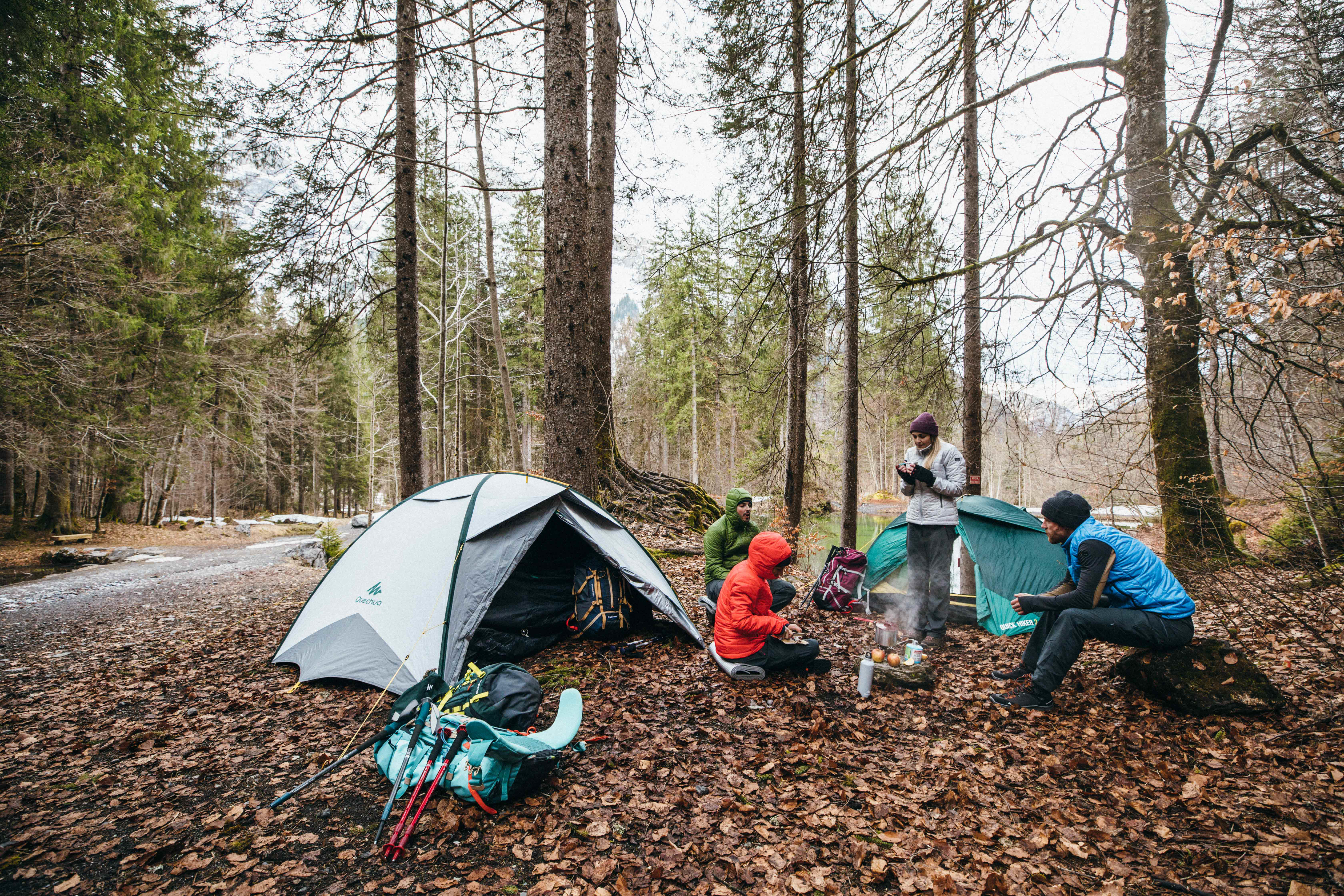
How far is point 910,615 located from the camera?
5133mm

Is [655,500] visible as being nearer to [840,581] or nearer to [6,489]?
[840,581]

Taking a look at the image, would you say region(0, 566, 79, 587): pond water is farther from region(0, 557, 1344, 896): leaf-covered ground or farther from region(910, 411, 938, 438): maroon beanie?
region(910, 411, 938, 438): maroon beanie

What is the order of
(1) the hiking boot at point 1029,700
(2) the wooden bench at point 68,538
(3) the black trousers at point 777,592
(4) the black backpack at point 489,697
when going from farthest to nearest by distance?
1. (2) the wooden bench at point 68,538
2. (3) the black trousers at point 777,592
3. (1) the hiking boot at point 1029,700
4. (4) the black backpack at point 489,697

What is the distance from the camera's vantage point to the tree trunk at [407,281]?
715 cm

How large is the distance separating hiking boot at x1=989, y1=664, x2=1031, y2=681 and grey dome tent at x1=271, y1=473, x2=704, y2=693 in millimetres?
2275

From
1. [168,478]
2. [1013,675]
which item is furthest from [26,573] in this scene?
[1013,675]

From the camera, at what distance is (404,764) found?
2.64 metres

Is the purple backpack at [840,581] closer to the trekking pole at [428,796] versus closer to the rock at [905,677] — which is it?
the rock at [905,677]

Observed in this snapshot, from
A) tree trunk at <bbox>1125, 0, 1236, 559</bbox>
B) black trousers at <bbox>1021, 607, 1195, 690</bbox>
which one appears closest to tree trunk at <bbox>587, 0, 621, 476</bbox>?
black trousers at <bbox>1021, 607, 1195, 690</bbox>

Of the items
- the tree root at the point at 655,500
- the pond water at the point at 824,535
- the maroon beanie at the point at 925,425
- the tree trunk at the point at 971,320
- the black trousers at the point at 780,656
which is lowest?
the pond water at the point at 824,535

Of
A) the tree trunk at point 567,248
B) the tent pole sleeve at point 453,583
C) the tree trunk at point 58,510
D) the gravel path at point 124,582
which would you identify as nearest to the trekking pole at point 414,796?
the tent pole sleeve at point 453,583

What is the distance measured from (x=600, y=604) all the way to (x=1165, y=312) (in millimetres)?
5007

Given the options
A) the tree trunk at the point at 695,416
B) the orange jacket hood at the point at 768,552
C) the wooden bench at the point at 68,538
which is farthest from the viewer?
the tree trunk at the point at 695,416

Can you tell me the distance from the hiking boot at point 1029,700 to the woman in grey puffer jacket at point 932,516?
1.10 meters
